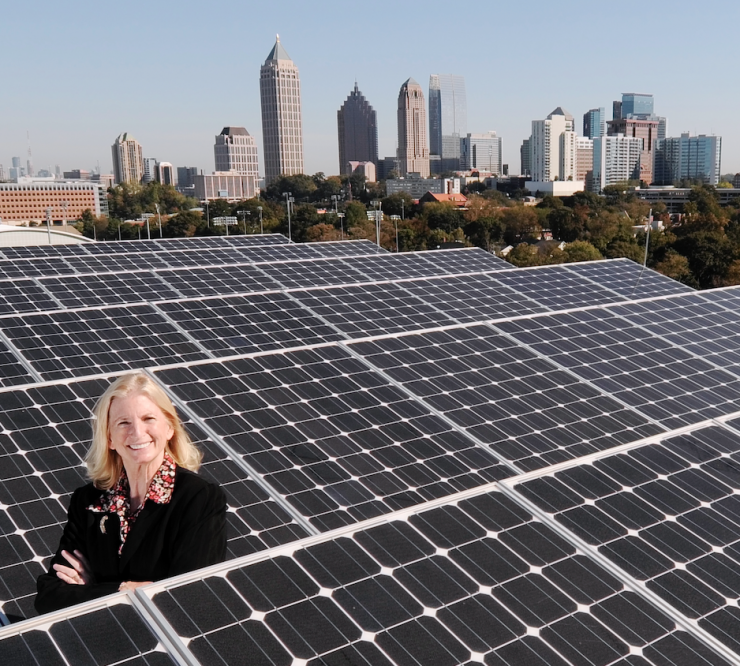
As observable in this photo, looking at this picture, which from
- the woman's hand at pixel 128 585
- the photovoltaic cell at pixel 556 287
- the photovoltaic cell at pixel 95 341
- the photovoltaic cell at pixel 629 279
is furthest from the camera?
the photovoltaic cell at pixel 629 279

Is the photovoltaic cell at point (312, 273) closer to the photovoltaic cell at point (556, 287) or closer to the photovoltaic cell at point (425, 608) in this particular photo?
the photovoltaic cell at point (556, 287)

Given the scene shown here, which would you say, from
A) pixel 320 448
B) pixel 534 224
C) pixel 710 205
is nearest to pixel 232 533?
pixel 320 448

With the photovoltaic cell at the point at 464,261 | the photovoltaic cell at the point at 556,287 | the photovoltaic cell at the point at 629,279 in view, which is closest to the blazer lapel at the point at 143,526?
the photovoltaic cell at the point at 556,287

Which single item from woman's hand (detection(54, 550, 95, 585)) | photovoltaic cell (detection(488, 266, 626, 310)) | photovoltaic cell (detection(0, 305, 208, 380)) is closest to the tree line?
photovoltaic cell (detection(488, 266, 626, 310))

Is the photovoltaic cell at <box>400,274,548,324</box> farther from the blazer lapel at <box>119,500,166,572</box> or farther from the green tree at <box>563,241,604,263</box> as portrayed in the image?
the green tree at <box>563,241,604,263</box>

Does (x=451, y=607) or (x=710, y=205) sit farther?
(x=710, y=205)

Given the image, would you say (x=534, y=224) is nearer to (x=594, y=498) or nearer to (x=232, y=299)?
(x=232, y=299)
